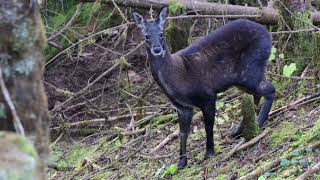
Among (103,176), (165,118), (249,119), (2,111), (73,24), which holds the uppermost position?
(2,111)

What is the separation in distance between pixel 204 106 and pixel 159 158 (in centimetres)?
102

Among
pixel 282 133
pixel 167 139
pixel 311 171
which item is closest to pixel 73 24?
pixel 167 139

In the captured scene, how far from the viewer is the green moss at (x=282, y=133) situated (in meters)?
7.09

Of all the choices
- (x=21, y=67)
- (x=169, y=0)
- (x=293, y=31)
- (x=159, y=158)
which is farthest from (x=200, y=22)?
(x=21, y=67)

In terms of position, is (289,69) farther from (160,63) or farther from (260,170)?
(260,170)

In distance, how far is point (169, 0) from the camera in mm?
9539

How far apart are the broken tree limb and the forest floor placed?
842 millimetres

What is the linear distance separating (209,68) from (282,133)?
46.1 inches

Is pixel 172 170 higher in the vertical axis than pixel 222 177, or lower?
lower

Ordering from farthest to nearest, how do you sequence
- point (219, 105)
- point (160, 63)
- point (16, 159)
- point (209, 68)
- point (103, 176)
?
point (219, 105) < point (103, 176) < point (209, 68) < point (160, 63) < point (16, 159)

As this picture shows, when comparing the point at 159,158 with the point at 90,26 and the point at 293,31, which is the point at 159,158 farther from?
the point at 90,26

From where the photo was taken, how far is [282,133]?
7266 mm

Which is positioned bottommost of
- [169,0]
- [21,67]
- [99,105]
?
[99,105]

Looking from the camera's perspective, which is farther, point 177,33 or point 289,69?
point 177,33
